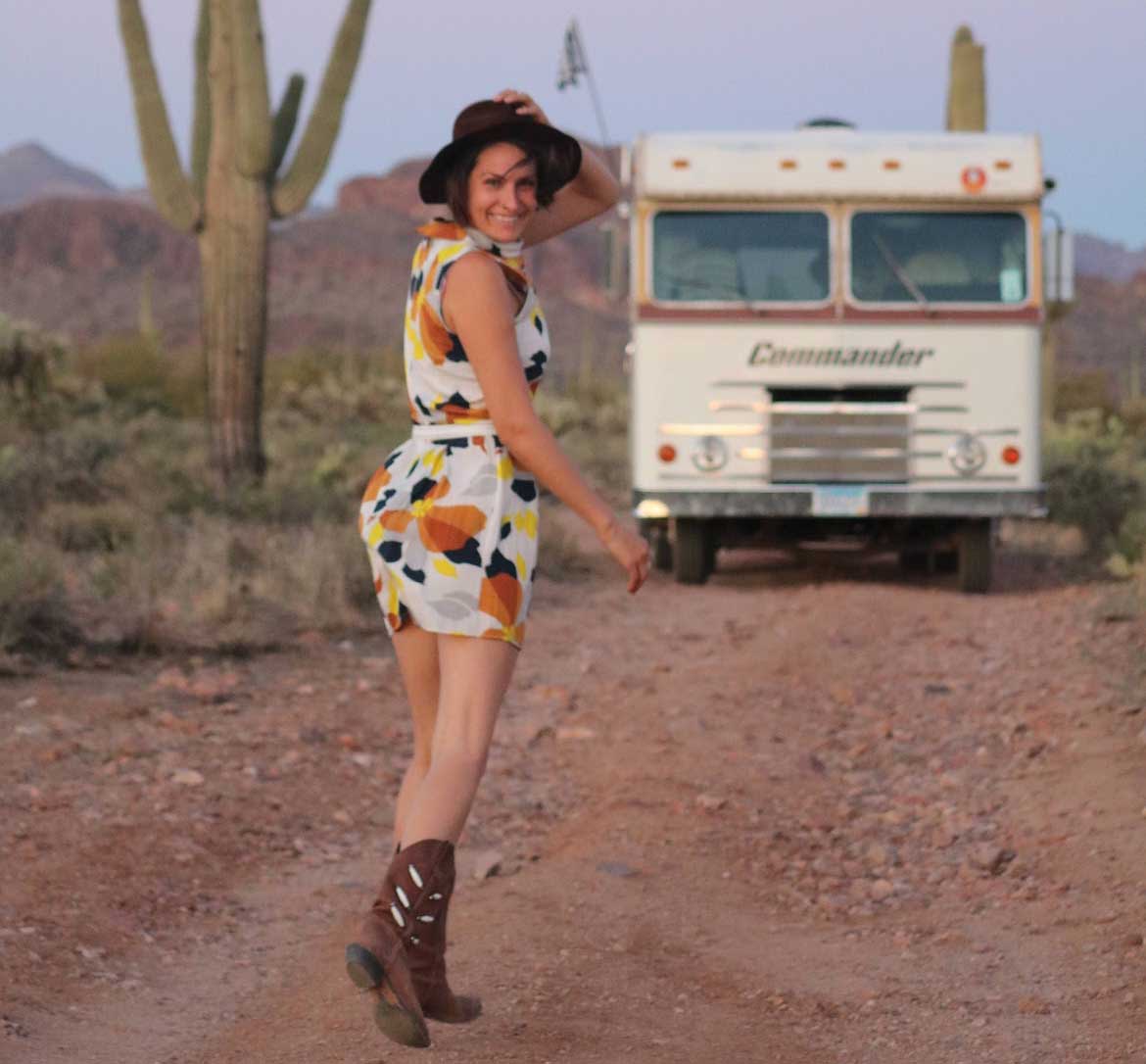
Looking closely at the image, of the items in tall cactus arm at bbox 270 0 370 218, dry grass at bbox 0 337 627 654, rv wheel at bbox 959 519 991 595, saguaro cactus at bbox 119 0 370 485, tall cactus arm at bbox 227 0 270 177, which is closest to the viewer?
dry grass at bbox 0 337 627 654

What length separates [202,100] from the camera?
1670 centimetres

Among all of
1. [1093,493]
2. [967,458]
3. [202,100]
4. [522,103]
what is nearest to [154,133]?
[202,100]

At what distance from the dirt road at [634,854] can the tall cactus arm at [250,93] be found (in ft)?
17.7

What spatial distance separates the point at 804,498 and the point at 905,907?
660cm

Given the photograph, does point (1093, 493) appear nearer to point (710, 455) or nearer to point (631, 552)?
point (710, 455)

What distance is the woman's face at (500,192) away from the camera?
3.89m

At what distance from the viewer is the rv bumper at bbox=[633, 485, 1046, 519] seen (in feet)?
39.8

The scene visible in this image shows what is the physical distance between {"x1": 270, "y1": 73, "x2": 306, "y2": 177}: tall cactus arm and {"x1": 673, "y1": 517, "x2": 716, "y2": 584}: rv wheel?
4.44m

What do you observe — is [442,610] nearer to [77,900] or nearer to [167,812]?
[77,900]

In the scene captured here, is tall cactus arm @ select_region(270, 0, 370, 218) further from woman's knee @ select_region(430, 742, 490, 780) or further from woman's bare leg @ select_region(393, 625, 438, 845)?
woman's knee @ select_region(430, 742, 490, 780)

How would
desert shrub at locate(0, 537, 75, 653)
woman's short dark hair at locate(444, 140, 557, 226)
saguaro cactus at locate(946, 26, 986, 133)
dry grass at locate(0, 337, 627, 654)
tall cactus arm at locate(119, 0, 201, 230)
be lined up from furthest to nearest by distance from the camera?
saguaro cactus at locate(946, 26, 986, 133)
tall cactus arm at locate(119, 0, 201, 230)
dry grass at locate(0, 337, 627, 654)
desert shrub at locate(0, 537, 75, 653)
woman's short dark hair at locate(444, 140, 557, 226)

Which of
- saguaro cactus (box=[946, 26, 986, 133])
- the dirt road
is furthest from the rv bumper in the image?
saguaro cactus (box=[946, 26, 986, 133])

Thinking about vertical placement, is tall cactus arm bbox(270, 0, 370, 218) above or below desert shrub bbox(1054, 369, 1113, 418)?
above

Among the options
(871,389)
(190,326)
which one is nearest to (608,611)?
(871,389)
